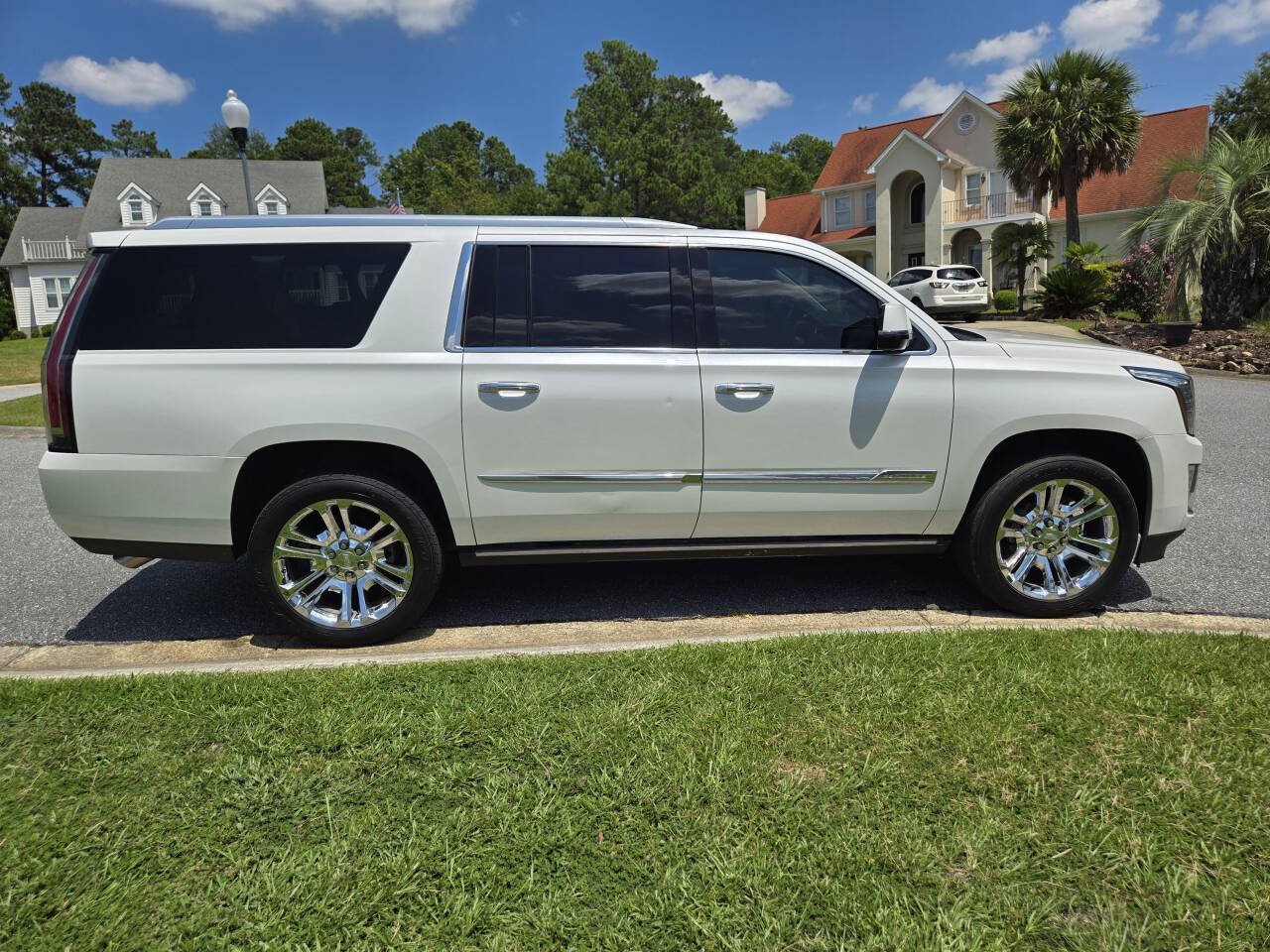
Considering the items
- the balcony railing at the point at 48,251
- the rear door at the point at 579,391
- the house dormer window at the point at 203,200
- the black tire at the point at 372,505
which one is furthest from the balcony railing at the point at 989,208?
the balcony railing at the point at 48,251

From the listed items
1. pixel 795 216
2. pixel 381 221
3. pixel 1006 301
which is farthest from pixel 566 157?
pixel 381 221

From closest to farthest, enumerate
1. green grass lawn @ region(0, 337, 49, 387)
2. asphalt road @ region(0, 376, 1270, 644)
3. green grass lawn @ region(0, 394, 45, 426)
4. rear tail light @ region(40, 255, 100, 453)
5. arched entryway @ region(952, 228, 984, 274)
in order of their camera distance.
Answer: rear tail light @ region(40, 255, 100, 453), asphalt road @ region(0, 376, 1270, 644), green grass lawn @ region(0, 394, 45, 426), green grass lawn @ region(0, 337, 49, 387), arched entryway @ region(952, 228, 984, 274)

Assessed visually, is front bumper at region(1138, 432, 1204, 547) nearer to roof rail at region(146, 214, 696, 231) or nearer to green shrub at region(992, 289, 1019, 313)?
roof rail at region(146, 214, 696, 231)

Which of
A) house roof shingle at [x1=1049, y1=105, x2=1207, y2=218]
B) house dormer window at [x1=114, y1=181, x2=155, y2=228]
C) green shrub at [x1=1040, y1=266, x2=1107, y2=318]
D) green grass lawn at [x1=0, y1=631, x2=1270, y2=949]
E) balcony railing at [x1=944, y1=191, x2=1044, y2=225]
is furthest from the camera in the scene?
house dormer window at [x1=114, y1=181, x2=155, y2=228]

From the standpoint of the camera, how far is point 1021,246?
2789 cm

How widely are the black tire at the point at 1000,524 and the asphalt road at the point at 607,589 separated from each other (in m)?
0.31

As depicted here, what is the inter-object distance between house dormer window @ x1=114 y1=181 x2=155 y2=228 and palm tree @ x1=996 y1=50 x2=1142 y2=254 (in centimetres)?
4129

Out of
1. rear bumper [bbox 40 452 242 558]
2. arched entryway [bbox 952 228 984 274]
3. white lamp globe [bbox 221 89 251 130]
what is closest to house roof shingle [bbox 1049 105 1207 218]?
arched entryway [bbox 952 228 984 274]

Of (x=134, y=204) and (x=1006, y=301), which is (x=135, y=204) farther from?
(x=1006, y=301)

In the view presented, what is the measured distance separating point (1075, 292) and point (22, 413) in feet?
75.5

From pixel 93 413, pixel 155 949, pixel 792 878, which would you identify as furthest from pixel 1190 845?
pixel 93 413

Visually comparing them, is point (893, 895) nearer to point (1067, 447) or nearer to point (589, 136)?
point (1067, 447)

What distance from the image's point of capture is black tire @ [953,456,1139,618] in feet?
14.0

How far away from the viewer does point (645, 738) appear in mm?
3107
